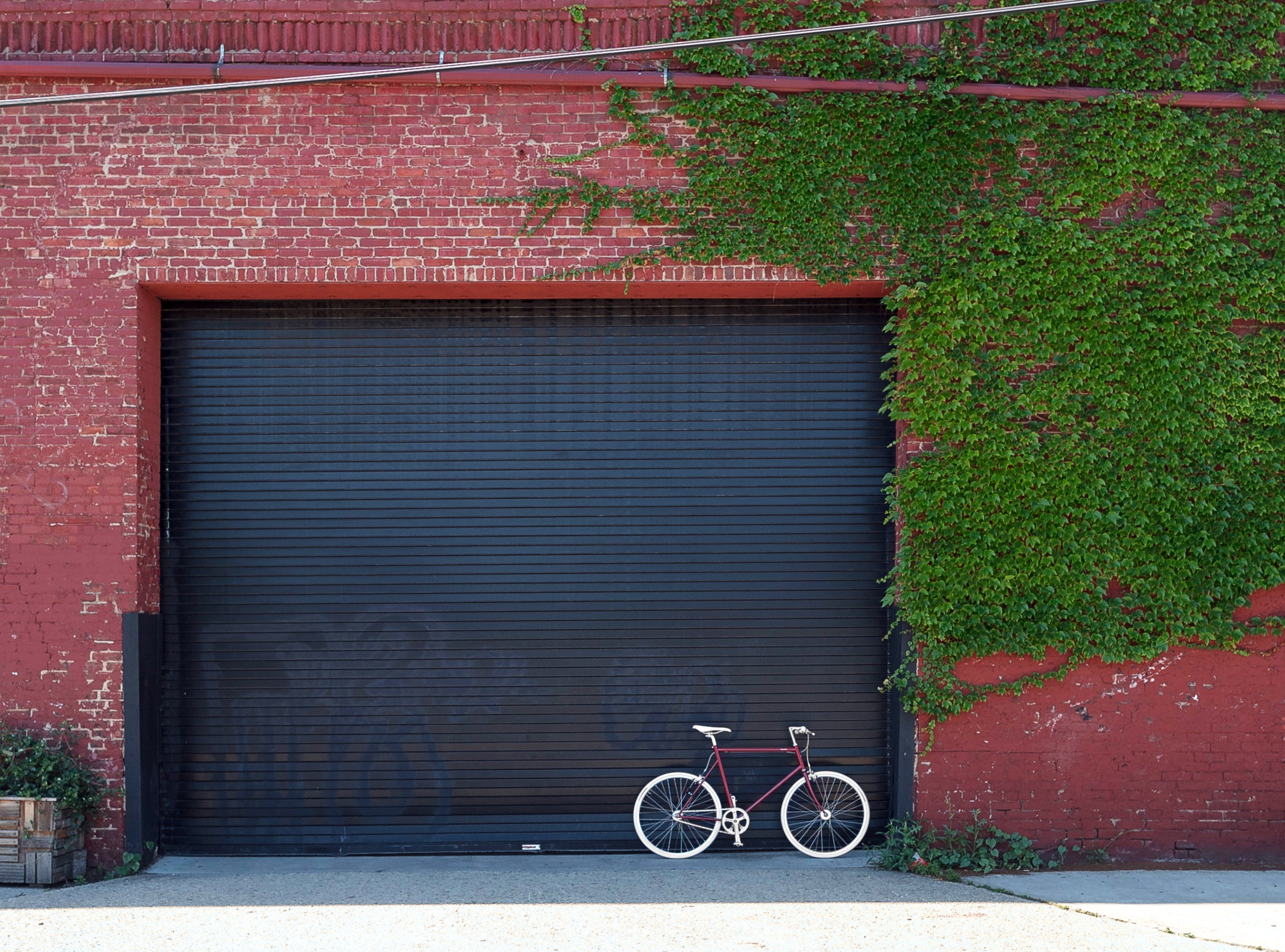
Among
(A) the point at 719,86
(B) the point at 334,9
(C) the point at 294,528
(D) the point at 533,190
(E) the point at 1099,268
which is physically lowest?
(C) the point at 294,528

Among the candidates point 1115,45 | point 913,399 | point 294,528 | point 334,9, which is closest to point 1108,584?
point 913,399

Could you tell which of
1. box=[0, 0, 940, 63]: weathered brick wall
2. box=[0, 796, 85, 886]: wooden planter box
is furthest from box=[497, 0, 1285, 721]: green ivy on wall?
box=[0, 796, 85, 886]: wooden planter box

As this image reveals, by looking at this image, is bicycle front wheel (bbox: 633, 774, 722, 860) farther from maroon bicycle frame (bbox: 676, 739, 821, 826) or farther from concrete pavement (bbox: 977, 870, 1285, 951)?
concrete pavement (bbox: 977, 870, 1285, 951)

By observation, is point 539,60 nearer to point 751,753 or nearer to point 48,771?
point 751,753

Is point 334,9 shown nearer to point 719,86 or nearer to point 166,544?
point 719,86

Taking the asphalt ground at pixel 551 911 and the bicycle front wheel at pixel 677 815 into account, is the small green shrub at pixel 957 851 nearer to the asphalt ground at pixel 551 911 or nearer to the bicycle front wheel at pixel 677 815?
the asphalt ground at pixel 551 911

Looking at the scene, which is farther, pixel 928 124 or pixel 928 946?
pixel 928 124

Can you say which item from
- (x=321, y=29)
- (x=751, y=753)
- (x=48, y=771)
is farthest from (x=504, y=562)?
(x=321, y=29)

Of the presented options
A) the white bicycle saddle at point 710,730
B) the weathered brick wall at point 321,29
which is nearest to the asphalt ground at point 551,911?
the white bicycle saddle at point 710,730

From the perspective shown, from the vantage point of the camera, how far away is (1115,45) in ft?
26.1

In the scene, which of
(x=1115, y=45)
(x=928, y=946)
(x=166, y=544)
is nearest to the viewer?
(x=928, y=946)

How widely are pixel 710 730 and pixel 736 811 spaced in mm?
658

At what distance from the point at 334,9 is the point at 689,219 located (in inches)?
126

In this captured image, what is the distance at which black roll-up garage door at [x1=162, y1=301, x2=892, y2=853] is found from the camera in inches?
333
